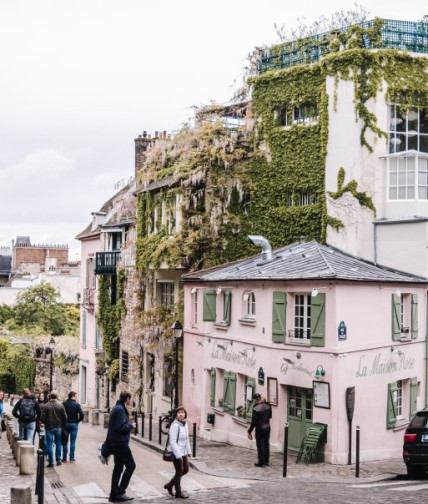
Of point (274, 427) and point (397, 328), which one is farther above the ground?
point (397, 328)

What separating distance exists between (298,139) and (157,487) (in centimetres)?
1584

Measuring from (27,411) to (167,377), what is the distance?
1415 cm

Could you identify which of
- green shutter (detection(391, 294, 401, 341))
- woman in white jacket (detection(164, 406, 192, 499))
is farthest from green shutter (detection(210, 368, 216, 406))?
woman in white jacket (detection(164, 406, 192, 499))

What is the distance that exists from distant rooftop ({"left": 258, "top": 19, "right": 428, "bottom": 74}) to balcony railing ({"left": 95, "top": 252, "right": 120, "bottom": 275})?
52.1 ft

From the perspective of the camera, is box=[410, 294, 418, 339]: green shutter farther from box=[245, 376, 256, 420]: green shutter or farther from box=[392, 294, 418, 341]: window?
box=[245, 376, 256, 420]: green shutter

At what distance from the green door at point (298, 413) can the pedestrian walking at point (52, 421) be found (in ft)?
21.8

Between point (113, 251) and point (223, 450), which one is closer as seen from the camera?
point (223, 450)

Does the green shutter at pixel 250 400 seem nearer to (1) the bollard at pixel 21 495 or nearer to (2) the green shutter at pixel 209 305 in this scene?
(2) the green shutter at pixel 209 305

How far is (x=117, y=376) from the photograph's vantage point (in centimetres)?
4247

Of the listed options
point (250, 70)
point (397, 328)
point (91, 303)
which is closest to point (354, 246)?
point (397, 328)

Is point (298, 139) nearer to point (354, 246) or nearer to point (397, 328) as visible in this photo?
point (354, 246)

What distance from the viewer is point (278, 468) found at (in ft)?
68.0

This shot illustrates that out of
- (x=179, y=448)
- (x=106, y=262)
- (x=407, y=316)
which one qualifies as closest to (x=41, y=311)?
(x=106, y=262)

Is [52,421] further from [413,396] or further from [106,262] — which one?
[106,262]
